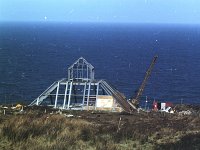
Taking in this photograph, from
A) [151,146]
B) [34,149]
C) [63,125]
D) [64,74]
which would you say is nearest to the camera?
[34,149]

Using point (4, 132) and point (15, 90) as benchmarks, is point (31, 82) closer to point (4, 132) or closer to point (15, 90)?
point (15, 90)

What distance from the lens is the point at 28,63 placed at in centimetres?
15538

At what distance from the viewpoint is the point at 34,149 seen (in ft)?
51.8

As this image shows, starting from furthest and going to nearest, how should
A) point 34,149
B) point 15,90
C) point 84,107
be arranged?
point 15,90 < point 84,107 < point 34,149

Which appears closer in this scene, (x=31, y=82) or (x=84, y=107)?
(x=84, y=107)

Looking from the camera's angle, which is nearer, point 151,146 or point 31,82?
point 151,146

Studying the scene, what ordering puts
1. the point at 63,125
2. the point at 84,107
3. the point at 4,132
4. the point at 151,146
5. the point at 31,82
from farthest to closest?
the point at 31,82 → the point at 84,107 → the point at 63,125 → the point at 151,146 → the point at 4,132

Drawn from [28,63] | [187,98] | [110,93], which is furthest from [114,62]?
[110,93]

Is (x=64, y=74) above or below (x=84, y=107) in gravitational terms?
above

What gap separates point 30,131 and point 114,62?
152 meters

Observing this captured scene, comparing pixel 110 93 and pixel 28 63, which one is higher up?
pixel 28 63

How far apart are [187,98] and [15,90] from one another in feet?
134

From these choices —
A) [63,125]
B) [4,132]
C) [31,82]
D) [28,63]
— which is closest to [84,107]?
[63,125]

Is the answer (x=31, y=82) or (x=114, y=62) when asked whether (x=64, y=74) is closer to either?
(x=31, y=82)
